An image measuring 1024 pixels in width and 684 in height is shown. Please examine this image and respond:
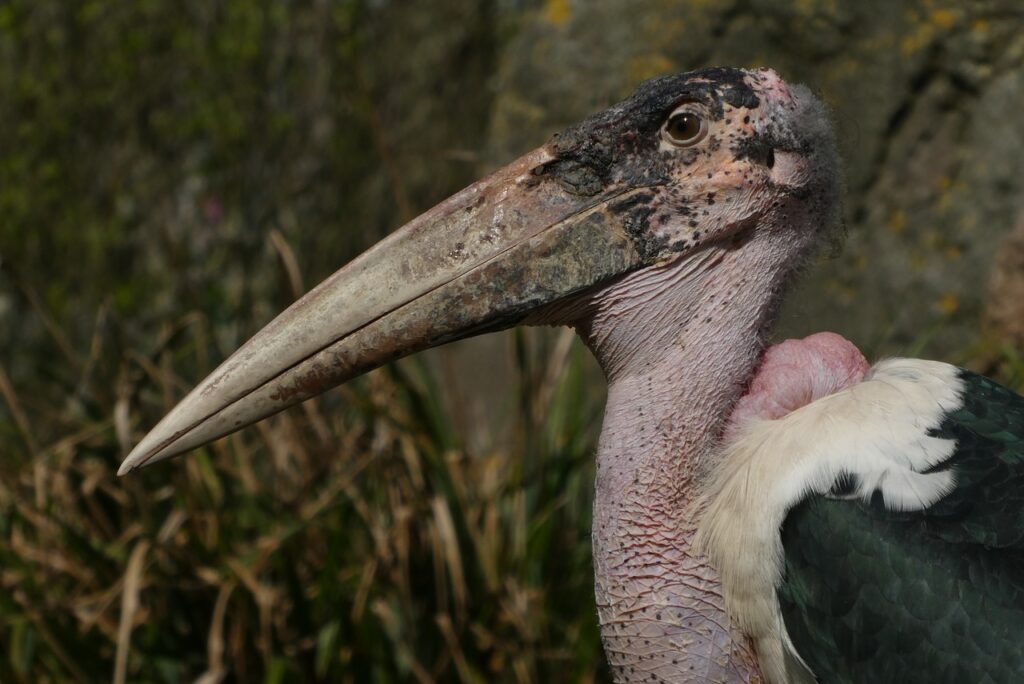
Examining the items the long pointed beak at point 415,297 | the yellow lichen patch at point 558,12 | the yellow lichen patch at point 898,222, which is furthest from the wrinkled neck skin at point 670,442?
the yellow lichen patch at point 558,12

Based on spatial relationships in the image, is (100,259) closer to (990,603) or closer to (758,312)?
(758,312)

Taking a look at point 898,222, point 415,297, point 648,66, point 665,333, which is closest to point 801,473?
point 665,333

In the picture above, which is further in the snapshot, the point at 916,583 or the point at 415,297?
the point at 415,297

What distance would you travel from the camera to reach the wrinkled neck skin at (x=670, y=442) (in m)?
2.50

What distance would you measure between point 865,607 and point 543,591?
6.92 ft

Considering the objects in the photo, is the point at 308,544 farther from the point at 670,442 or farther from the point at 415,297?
the point at 670,442

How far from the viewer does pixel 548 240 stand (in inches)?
102

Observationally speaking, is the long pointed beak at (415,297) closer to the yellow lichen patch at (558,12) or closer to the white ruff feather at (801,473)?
the white ruff feather at (801,473)

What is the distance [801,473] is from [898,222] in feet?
10.6

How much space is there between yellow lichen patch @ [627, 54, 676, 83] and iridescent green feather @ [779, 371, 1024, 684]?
3378 mm

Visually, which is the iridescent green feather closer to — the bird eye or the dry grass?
the bird eye

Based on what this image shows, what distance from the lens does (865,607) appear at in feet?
7.47

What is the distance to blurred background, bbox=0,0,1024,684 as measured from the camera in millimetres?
4184

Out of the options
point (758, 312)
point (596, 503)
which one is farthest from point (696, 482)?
point (758, 312)
